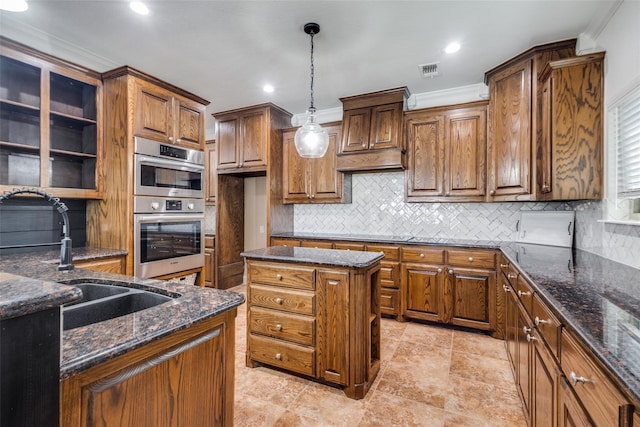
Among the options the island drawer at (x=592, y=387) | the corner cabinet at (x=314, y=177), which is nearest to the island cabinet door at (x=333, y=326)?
the island drawer at (x=592, y=387)

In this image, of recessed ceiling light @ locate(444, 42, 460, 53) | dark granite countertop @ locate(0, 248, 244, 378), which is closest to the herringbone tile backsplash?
recessed ceiling light @ locate(444, 42, 460, 53)

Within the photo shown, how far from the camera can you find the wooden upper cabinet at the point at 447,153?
10.8 ft

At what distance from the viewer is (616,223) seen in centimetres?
198

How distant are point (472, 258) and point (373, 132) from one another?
182 centimetres

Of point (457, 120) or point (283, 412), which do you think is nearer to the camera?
point (283, 412)

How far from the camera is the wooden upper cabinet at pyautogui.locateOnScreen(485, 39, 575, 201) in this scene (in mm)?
2666

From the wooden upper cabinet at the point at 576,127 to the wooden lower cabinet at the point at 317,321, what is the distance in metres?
1.63

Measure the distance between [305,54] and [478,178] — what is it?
2.23 metres

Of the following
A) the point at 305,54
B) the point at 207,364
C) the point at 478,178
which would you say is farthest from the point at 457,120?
the point at 207,364

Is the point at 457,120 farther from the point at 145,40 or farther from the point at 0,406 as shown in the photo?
the point at 0,406

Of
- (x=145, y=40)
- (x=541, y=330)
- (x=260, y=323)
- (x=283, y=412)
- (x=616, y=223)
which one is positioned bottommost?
(x=283, y=412)

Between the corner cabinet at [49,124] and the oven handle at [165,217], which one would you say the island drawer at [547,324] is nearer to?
the oven handle at [165,217]

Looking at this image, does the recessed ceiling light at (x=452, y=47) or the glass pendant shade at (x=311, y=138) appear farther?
the recessed ceiling light at (x=452, y=47)

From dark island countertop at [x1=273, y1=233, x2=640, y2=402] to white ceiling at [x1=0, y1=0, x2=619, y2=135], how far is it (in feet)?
5.90
